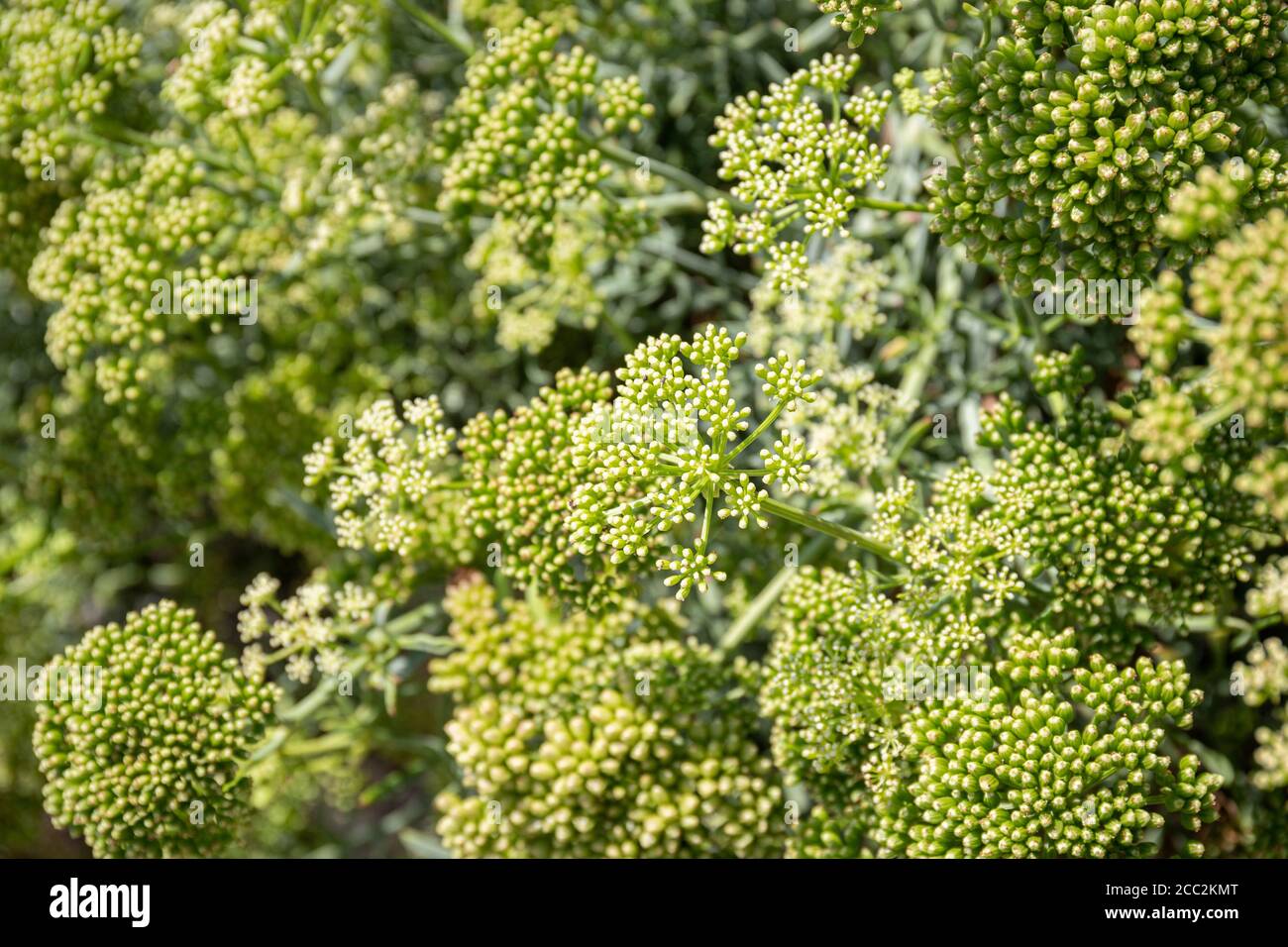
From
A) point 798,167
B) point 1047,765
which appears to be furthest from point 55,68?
point 1047,765

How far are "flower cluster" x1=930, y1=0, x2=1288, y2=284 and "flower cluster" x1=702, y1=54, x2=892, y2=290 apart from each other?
17cm

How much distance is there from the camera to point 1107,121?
64.8 inches

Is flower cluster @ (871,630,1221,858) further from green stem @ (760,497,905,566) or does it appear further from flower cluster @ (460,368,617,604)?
flower cluster @ (460,368,617,604)

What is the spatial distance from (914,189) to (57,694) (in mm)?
2244

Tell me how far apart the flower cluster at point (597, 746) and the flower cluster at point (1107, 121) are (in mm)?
1108

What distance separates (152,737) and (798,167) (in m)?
1.75

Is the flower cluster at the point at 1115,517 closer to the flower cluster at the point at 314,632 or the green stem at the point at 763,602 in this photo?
the green stem at the point at 763,602

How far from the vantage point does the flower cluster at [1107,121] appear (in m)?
1.65

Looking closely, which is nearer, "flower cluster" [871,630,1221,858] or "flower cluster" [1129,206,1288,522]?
"flower cluster" [1129,206,1288,522]

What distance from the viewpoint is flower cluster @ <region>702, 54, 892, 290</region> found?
1.88 metres

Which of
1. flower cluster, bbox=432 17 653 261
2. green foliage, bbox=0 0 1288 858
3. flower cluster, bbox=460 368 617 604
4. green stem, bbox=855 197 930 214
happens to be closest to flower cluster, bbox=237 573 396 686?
green foliage, bbox=0 0 1288 858
